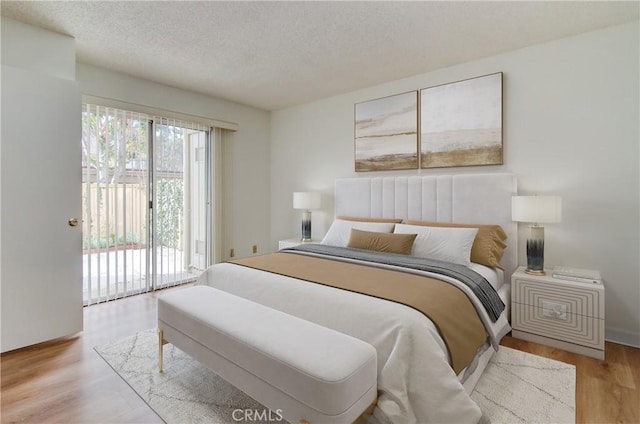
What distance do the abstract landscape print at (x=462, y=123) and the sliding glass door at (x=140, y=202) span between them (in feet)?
9.41

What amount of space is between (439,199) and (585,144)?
4.06ft

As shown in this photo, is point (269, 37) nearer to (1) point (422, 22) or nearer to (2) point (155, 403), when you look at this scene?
(1) point (422, 22)

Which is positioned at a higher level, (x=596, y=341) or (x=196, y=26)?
(x=196, y=26)

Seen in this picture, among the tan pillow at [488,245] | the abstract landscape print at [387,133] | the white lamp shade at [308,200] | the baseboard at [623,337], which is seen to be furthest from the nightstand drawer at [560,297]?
the white lamp shade at [308,200]

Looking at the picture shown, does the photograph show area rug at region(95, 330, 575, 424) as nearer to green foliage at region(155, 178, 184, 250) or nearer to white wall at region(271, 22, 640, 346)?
white wall at region(271, 22, 640, 346)

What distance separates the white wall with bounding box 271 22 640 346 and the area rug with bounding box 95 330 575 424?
1.01m

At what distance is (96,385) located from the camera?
194cm

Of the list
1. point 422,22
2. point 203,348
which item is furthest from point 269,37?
point 203,348

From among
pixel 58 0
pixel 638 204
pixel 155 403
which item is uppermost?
pixel 58 0

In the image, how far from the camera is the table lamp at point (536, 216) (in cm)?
251

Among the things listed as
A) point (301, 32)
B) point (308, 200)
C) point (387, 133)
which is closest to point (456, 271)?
point (387, 133)

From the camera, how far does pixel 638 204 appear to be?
8.04 feet

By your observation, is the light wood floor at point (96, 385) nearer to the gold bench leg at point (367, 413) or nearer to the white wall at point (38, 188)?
the white wall at point (38, 188)

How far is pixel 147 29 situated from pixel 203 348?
245 cm
